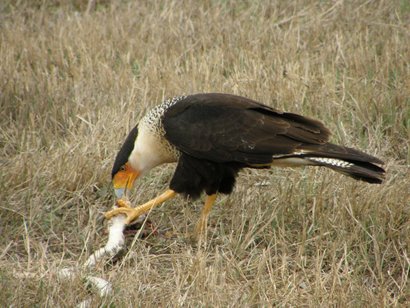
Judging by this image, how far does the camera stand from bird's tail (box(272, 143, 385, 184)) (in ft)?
14.4

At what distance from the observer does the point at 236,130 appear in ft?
15.7

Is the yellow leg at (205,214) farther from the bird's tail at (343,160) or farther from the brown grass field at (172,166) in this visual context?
the bird's tail at (343,160)

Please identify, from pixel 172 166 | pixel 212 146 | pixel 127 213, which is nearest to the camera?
pixel 212 146

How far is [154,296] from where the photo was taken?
4102 mm

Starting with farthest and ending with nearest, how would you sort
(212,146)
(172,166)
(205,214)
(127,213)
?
(172,166) → (205,214) → (127,213) → (212,146)

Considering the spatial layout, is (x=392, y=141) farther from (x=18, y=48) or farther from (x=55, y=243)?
(x=18, y=48)

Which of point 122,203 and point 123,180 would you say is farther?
point 123,180

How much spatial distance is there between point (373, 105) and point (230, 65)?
150 centimetres

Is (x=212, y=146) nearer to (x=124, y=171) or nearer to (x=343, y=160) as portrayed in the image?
(x=124, y=171)

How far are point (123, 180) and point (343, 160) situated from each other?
135 centimetres

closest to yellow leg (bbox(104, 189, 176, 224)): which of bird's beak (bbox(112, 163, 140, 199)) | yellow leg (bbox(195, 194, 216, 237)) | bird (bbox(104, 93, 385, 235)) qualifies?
bird (bbox(104, 93, 385, 235))

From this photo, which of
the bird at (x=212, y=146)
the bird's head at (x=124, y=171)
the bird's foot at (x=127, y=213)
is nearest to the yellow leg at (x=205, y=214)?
the bird at (x=212, y=146)

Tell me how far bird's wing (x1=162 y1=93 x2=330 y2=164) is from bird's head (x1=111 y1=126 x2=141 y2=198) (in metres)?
0.29

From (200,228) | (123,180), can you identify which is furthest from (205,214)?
(123,180)
